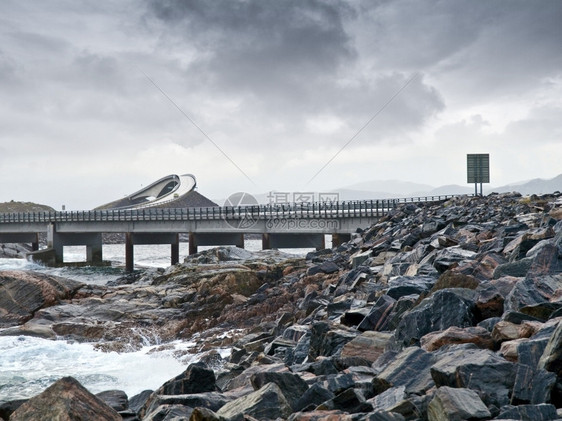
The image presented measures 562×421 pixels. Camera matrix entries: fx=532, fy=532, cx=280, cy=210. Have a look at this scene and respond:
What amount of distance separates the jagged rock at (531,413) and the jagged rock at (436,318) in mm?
2981

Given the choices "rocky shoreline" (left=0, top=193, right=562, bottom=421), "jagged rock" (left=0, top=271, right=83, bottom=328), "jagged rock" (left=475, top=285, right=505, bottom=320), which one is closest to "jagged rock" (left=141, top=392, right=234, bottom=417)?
"rocky shoreline" (left=0, top=193, right=562, bottom=421)

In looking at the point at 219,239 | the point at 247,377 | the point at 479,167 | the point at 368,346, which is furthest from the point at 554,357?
the point at 219,239

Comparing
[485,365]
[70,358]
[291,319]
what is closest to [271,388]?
[485,365]

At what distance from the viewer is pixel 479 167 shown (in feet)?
212

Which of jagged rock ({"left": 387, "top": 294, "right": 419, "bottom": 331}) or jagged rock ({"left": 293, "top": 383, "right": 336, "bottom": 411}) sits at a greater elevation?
jagged rock ({"left": 387, "top": 294, "right": 419, "bottom": 331})

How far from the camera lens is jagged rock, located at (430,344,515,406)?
5037 millimetres

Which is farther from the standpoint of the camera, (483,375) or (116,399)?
(116,399)

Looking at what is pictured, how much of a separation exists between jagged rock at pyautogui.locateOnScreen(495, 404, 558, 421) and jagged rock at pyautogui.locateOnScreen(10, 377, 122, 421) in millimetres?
4729

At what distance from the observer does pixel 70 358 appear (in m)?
20.8

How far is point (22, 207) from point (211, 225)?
12101cm

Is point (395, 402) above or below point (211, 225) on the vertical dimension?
above

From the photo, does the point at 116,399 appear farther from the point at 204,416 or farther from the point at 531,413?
the point at 531,413

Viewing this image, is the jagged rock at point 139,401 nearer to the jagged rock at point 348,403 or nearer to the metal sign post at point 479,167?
the jagged rock at point 348,403

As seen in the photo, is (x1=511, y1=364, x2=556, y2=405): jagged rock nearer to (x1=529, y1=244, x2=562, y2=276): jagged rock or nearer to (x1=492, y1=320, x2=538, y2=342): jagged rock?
(x1=492, y1=320, x2=538, y2=342): jagged rock
